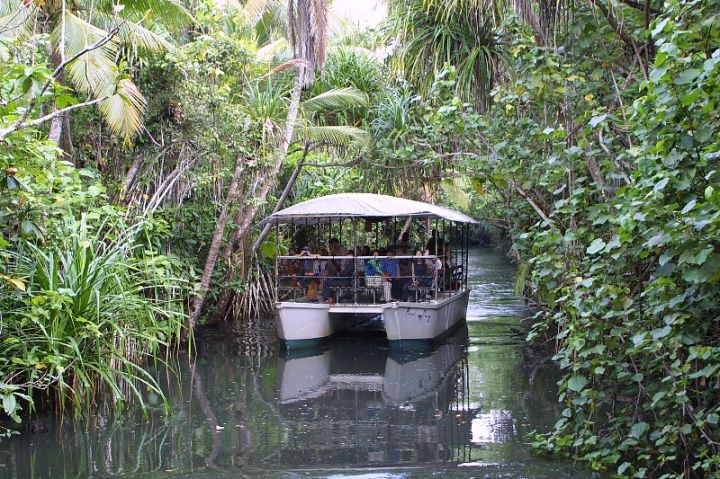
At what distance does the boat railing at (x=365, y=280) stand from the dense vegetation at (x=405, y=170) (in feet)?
4.54

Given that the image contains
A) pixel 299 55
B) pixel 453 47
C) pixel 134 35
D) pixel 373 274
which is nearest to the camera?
pixel 134 35

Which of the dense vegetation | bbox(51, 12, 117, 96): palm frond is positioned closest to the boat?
the dense vegetation

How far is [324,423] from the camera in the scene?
8.46 metres

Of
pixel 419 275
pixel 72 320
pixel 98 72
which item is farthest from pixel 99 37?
pixel 419 275

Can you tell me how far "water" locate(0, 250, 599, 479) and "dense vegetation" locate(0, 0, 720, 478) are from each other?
0.50m

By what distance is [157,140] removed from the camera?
42.5 feet

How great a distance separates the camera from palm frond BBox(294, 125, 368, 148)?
15.6 meters

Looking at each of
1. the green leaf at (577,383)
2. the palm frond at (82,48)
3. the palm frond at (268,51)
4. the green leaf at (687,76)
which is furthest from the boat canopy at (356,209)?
the green leaf at (687,76)

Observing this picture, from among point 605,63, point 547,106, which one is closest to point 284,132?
point 547,106

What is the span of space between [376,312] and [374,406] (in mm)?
3987

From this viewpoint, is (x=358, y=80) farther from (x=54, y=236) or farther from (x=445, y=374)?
(x=54, y=236)

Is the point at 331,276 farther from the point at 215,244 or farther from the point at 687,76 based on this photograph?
the point at 687,76

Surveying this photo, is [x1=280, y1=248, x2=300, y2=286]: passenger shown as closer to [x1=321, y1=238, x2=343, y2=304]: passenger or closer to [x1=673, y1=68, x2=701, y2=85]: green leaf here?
[x1=321, y1=238, x2=343, y2=304]: passenger

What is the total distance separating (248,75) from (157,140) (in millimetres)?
2079
